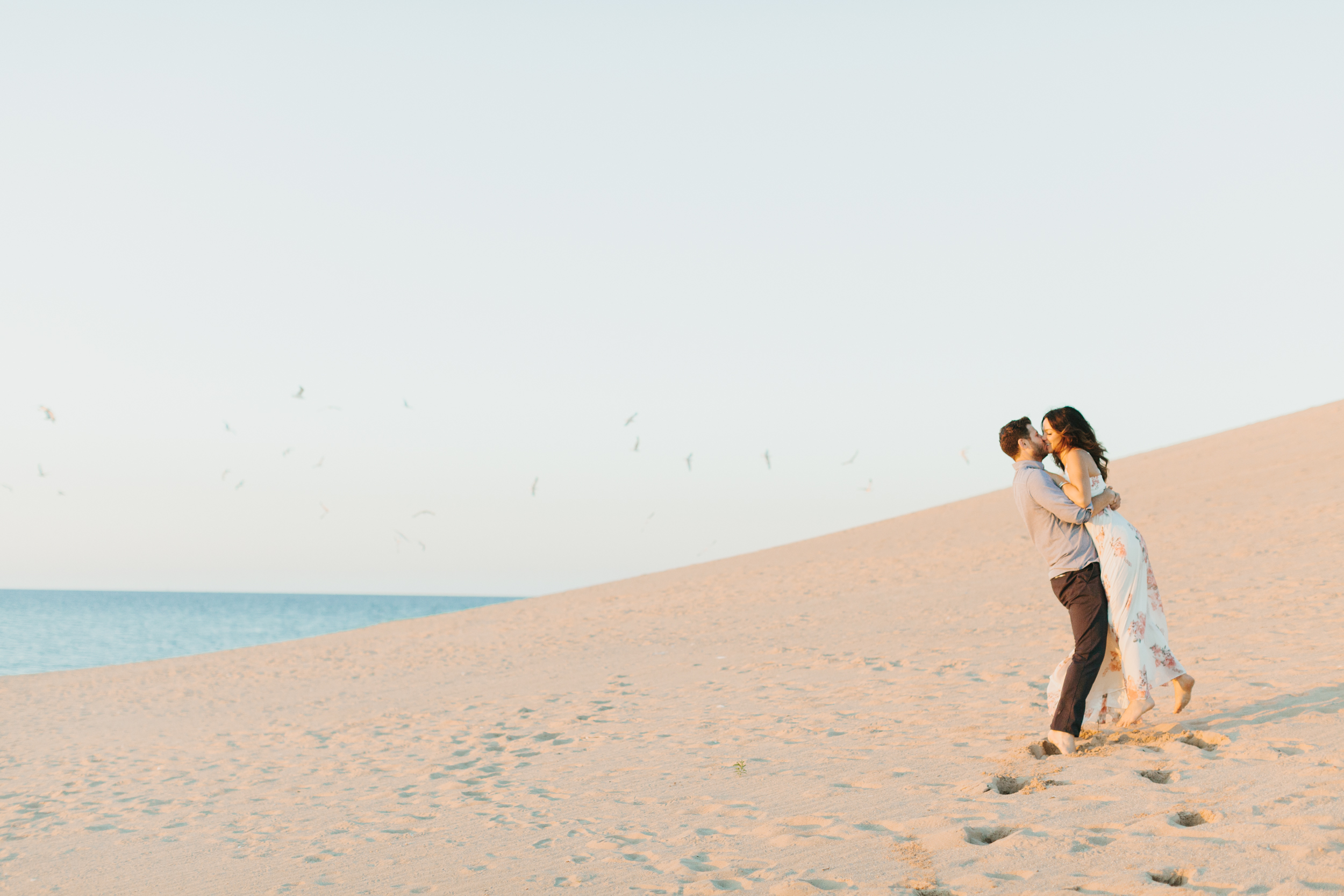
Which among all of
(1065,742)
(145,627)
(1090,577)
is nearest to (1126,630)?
(1090,577)

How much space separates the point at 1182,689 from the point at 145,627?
234 feet

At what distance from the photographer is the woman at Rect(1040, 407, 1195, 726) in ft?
16.5

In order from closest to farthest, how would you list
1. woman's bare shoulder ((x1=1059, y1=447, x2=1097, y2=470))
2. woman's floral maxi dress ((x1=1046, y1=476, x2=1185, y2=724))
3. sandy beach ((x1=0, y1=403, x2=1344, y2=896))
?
sandy beach ((x1=0, y1=403, x2=1344, y2=896))
woman's bare shoulder ((x1=1059, y1=447, x2=1097, y2=470))
woman's floral maxi dress ((x1=1046, y1=476, x2=1185, y2=724))

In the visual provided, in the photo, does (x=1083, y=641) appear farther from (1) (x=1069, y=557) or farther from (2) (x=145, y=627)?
(2) (x=145, y=627)

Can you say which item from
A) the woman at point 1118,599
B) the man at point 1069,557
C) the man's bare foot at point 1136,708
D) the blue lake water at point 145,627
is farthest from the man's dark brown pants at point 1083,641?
the blue lake water at point 145,627

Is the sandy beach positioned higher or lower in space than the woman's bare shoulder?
lower

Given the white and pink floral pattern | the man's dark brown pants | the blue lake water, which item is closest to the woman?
the white and pink floral pattern

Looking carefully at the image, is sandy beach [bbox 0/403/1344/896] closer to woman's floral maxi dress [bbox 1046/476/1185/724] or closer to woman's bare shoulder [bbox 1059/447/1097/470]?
woman's floral maxi dress [bbox 1046/476/1185/724]

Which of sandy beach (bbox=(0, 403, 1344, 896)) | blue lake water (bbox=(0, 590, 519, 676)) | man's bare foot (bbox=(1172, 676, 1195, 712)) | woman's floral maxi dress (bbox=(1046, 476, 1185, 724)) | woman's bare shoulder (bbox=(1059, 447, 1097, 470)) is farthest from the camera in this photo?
blue lake water (bbox=(0, 590, 519, 676))

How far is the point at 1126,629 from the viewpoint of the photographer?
202 inches

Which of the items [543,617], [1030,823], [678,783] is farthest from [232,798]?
[543,617]

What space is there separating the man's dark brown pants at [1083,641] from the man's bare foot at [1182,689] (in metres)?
0.56

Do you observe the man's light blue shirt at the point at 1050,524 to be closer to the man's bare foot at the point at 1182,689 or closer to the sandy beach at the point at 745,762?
the man's bare foot at the point at 1182,689

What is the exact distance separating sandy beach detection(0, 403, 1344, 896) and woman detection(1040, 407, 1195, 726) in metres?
0.28
